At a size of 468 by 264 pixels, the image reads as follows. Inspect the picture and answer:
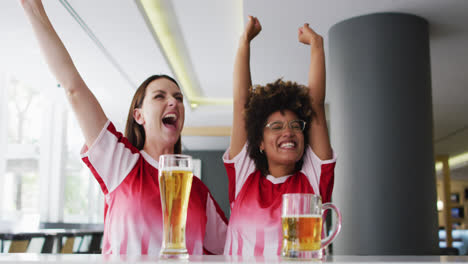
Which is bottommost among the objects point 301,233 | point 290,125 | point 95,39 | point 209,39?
point 301,233

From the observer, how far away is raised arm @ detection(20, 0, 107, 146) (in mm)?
1413

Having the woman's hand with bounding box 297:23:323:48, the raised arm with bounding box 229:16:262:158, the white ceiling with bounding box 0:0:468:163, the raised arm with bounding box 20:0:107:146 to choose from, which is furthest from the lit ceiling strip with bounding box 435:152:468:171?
the raised arm with bounding box 20:0:107:146

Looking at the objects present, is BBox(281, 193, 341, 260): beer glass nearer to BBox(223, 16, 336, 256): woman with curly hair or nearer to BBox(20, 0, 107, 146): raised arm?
BBox(223, 16, 336, 256): woman with curly hair

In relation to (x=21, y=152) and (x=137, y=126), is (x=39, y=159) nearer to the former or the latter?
(x=21, y=152)

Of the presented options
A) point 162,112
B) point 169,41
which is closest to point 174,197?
point 162,112

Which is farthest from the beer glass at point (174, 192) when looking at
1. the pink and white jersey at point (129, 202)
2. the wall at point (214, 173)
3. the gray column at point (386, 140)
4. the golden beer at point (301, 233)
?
the wall at point (214, 173)

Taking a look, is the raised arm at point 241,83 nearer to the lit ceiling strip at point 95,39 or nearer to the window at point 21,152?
the lit ceiling strip at point 95,39

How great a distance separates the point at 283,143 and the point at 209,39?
4.02m

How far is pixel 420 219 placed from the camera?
404 centimetres

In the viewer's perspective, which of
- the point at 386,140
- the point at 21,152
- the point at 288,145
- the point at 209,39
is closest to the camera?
the point at 288,145

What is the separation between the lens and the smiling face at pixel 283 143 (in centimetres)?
174

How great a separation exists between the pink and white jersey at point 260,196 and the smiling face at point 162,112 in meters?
0.25

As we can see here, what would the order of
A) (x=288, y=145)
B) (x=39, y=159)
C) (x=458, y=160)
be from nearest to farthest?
(x=288, y=145) → (x=39, y=159) → (x=458, y=160)

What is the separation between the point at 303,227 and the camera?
102 centimetres
